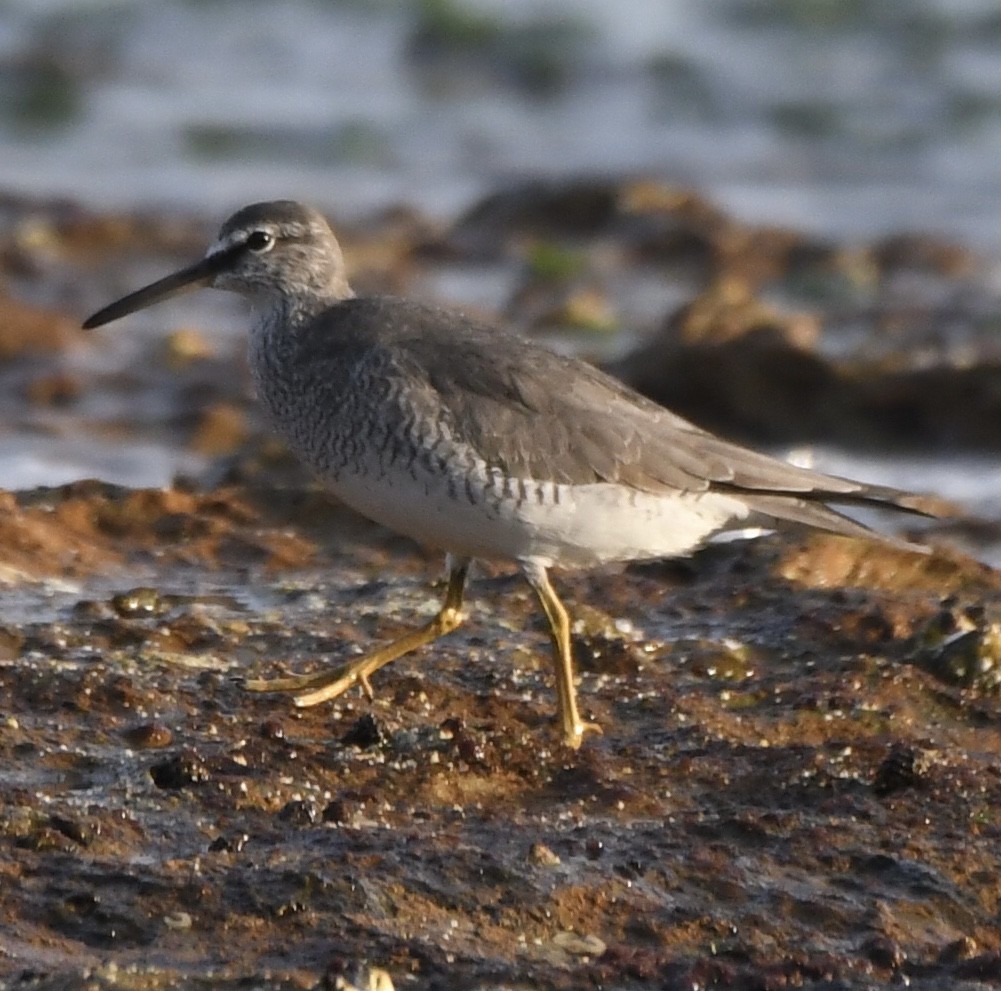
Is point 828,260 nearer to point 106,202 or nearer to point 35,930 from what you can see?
point 106,202

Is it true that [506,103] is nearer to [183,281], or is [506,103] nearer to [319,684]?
[183,281]

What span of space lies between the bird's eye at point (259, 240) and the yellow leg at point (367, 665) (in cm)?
143

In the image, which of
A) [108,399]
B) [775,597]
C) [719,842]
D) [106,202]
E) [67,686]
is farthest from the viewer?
[106,202]

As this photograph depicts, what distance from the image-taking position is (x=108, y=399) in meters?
12.6

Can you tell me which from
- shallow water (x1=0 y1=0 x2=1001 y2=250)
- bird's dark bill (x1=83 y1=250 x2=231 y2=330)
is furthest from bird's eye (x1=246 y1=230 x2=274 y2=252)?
shallow water (x1=0 y1=0 x2=1001 y2=250)

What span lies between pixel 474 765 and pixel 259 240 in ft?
8.10

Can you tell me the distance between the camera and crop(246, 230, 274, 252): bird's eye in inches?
307

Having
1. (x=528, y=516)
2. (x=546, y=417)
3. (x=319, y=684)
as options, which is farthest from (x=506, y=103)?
(x=319, y=684)

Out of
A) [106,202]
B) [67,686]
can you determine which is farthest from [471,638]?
[106,202]

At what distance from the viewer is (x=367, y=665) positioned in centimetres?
696

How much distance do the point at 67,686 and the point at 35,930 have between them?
1520 millimetres

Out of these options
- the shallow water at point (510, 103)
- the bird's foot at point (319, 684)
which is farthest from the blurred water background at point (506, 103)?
the bird's foot at point (319, 684)

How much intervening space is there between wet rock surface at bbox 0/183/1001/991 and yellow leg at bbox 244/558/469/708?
0.07 meters

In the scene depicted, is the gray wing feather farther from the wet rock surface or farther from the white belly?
the wet rock surface
